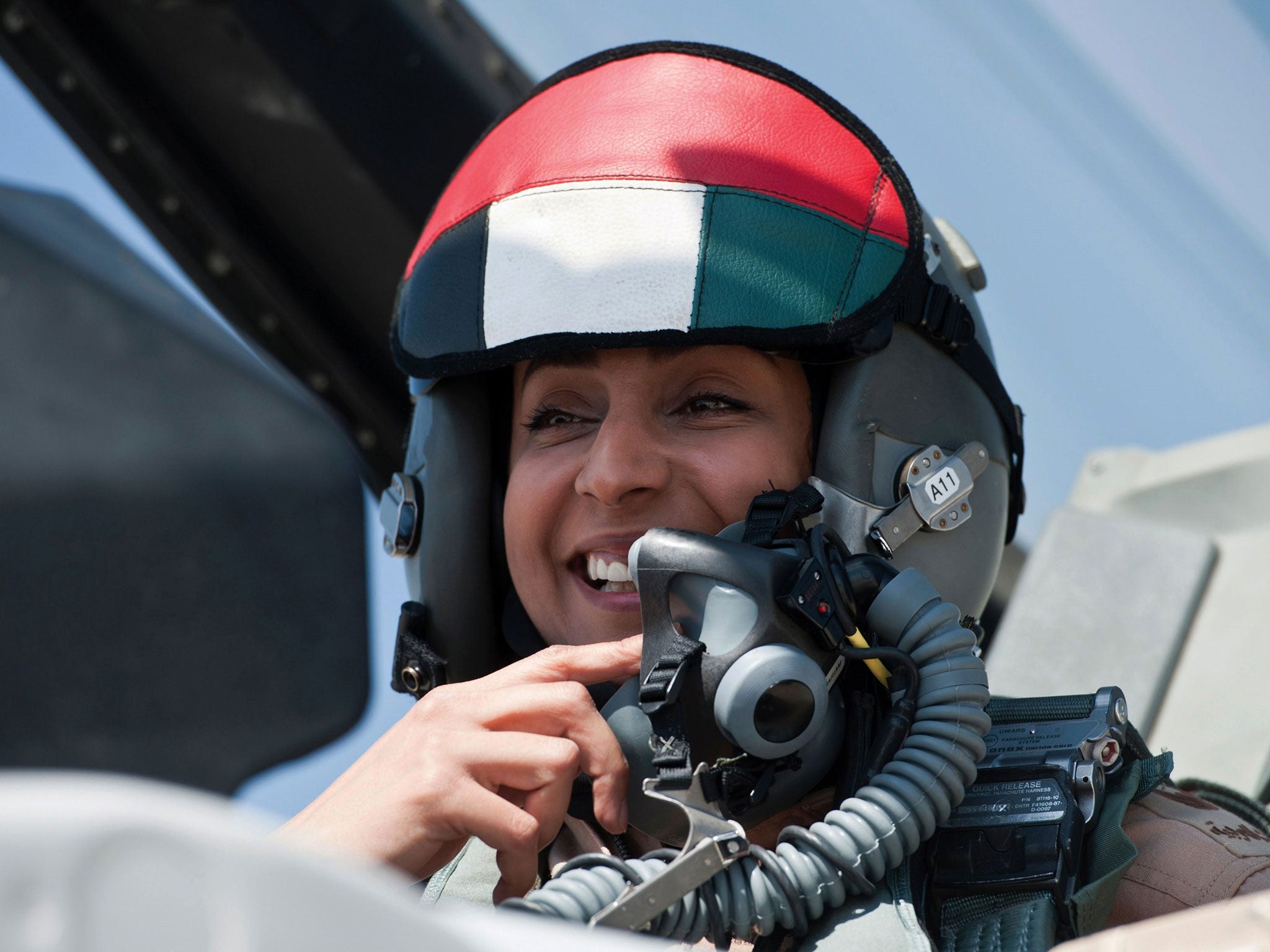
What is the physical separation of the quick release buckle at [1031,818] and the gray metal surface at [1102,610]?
39.2 inches

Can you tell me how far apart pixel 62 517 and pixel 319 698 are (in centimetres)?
124

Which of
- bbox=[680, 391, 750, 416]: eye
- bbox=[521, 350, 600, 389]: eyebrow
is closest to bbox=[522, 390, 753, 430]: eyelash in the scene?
bbox=[680, 391, 750, 416]: eye

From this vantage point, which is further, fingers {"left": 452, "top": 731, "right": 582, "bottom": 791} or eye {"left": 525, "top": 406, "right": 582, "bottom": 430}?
eye {"left": 525, "top": 406, "right": 582, "bottom": 430}

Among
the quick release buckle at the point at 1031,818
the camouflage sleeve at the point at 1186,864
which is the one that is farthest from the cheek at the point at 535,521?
the camouflage sleeve at the point at 1186,864

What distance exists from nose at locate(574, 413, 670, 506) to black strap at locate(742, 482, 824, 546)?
0.11 m

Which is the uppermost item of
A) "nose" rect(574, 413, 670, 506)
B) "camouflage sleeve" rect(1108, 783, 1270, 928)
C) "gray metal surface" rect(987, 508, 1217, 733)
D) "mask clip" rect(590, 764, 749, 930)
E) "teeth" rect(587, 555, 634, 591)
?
"nose" rect(574, 413, 670, 506)

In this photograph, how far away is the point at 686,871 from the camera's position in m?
1.00

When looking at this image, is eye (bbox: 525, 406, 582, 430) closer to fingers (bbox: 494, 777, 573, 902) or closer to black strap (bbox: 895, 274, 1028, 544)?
black strap (bbox: 895, 274, 1028, 544)

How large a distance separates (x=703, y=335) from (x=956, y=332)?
0.32m

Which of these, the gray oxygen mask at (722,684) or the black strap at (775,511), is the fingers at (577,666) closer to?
the gray oxygen mask at (722,684)

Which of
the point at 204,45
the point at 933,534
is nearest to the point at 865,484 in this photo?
the point at 933,534

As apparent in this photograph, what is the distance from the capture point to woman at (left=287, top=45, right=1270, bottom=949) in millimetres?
1378

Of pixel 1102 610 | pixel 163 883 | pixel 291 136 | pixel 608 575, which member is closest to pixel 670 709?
pixel 608 575

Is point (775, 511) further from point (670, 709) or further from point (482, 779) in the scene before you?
point (482, 779)
